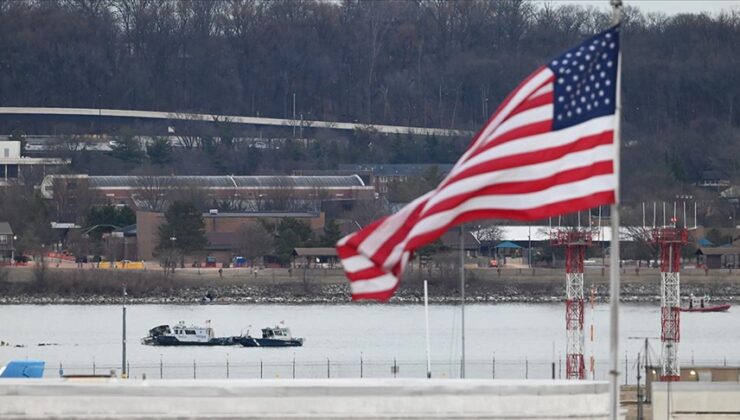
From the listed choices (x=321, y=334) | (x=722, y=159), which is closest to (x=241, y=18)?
(x=722, y=159)

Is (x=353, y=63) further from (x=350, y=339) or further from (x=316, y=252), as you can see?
(x=350, y=339)

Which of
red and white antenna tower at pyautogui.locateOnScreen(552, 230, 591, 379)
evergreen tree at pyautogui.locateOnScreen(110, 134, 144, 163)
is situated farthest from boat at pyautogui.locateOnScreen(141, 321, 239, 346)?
evergreen tree at pyautogui.locateOnScreen(110, 134, 144, 163)

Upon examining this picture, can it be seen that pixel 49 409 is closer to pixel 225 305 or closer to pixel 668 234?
pixel 668 234

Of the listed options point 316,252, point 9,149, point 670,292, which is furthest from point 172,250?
Result: point 670,292

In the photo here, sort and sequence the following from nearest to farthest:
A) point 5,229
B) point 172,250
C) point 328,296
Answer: point 328,296, point 172,250, point 5,229

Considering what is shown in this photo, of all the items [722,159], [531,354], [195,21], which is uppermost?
[195,21]

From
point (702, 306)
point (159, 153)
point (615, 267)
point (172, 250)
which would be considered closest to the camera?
point (615, 267)

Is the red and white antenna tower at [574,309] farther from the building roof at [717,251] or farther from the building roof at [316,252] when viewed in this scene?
the building roof at [717,251]

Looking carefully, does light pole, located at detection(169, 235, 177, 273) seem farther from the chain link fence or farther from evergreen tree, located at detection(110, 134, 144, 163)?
evergreen tree, located at detection(110, 134, 144, 163)
